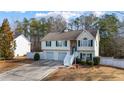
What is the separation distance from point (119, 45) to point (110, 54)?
21 centimetres

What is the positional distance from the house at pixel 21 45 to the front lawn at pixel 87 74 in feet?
1.93

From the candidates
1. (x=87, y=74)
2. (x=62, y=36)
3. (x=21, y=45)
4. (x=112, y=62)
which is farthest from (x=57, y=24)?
(x=112, y=62)

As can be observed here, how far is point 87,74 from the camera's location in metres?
8.64

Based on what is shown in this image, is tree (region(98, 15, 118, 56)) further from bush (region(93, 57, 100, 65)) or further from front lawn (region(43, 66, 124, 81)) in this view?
front lawn (region(43, 66, 124, 81))

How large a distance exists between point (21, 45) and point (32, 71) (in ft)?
1.52

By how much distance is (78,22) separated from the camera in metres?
8.67

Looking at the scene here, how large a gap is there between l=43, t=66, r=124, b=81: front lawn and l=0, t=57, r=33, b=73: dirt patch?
1.54ft

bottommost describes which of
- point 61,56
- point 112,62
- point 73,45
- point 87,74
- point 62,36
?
point 87,74

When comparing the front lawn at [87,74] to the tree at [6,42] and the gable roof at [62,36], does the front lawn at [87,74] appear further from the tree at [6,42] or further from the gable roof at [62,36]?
the tree at [6,42]

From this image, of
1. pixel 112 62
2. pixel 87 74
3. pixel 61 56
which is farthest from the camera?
pixel 61 56

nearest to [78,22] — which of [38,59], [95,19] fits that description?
[95,19]

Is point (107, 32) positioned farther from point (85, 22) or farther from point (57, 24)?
point (57, 24)

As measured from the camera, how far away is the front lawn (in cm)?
859
